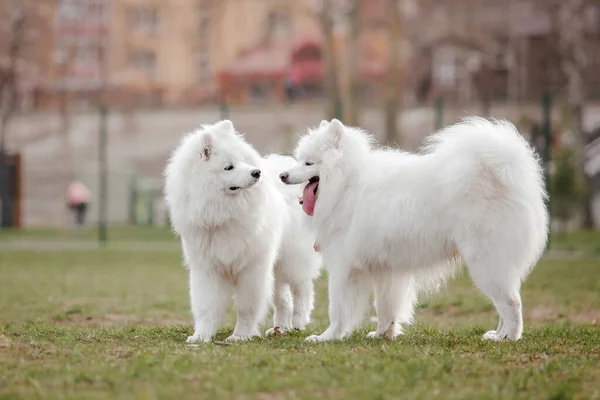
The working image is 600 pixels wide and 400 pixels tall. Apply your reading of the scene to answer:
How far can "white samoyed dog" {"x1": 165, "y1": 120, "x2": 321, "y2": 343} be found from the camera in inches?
313

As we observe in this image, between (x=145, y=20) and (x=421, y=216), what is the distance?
5350 cm

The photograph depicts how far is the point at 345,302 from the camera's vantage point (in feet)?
25.9

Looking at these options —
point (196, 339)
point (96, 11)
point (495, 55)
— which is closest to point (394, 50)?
point (495, 55)

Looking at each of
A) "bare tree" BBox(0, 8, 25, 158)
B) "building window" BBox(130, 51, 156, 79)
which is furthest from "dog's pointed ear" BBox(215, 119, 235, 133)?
"building window" BBox(130, 51, 156, 79)

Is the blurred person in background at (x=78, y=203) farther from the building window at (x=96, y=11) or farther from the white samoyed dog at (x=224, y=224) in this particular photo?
the building window at (x=96, y=11)

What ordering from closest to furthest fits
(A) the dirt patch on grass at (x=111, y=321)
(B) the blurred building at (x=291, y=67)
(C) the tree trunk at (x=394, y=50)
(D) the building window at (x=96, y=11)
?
(A) the dirt patch on grass at (x=111, y=321) → (C) the tree trunk at (x=394, y=50) → (B) the blurred building at (x=291, y=67) → (D) the building window at (x=96, y=11)

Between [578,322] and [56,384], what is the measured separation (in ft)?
21.1

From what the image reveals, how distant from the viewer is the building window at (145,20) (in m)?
58.6

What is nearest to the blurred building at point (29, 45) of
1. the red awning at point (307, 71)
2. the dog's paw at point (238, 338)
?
the red awning at point (307, 71)

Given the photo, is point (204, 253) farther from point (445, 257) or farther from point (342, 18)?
point (342, 18)

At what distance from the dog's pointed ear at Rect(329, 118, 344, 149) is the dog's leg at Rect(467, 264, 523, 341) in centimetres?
149

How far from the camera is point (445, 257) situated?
25.3 ft

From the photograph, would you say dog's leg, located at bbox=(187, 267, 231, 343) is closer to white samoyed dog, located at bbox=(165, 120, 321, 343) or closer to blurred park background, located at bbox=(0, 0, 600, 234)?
white samoyed dog, located at bbox=(165, 120, 321, 343)

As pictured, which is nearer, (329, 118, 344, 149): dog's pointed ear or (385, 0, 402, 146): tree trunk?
(329, 118, 344, 149): dog's pointed ear
